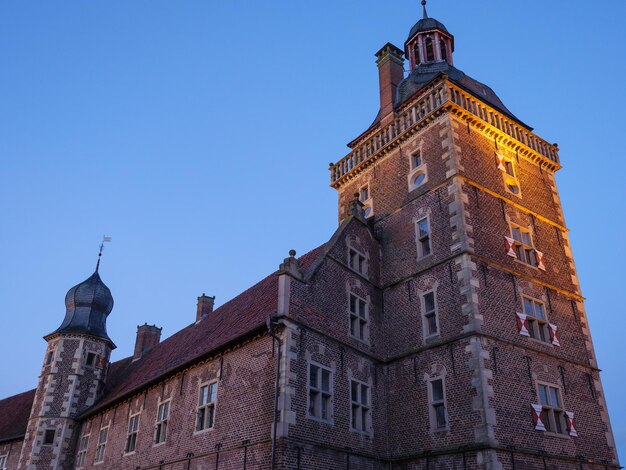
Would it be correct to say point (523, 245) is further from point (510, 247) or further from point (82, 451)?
point (82, 451)

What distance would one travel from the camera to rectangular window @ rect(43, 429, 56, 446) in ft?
88.5

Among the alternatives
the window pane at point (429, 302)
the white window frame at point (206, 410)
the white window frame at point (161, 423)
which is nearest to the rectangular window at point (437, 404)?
the window pane at point (429, 302)

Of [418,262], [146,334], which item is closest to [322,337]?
[418,262]

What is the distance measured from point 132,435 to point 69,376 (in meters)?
8.12

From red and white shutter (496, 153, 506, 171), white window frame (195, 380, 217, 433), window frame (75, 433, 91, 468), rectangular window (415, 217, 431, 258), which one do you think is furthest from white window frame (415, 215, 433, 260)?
window frame (75, 433, 91, 468)

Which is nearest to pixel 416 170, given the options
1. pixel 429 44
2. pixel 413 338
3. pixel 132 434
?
pixel 413 338

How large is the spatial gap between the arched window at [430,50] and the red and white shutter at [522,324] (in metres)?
13.3

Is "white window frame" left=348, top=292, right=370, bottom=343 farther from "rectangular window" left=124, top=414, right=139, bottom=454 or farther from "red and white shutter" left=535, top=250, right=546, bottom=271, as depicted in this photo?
Answer: "rectangular window" left=124, top=414, right=139, bottom=454

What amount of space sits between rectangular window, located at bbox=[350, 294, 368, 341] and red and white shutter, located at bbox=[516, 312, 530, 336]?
4.75 meters

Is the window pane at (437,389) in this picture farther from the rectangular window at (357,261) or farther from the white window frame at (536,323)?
the rectangular window at (357,261)

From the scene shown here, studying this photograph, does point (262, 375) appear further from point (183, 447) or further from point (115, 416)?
A: point (115, 416)

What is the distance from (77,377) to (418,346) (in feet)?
62.8

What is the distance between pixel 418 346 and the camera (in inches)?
695

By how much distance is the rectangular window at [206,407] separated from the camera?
1795cm
